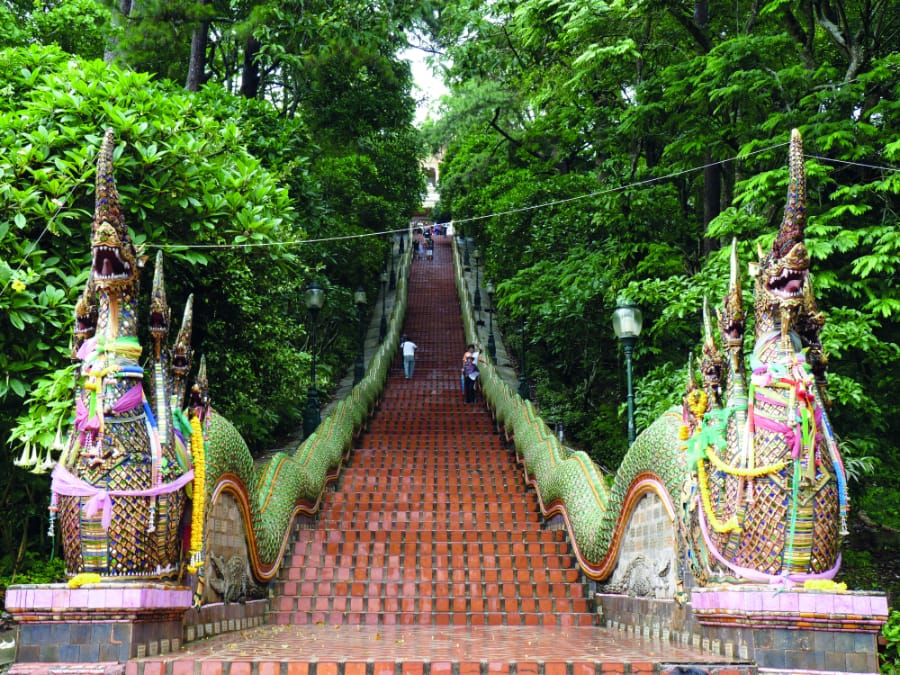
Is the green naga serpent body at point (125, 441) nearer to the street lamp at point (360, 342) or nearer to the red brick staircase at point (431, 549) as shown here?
the red brick staircase at point (431, 549)

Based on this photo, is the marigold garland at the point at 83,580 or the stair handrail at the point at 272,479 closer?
the marigold garland at the point at 83,580

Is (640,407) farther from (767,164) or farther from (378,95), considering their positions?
(378,95)

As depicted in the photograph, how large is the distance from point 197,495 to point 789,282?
15.1ft

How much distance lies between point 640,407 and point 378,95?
12080 millimetres

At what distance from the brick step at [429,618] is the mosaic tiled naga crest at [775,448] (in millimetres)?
2772

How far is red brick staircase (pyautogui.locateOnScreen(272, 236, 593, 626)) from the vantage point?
886 centimetres

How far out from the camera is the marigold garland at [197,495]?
626 cm

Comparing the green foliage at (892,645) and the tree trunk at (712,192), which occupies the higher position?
the tree trunk at (712,192)

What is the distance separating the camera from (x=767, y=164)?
1054cm

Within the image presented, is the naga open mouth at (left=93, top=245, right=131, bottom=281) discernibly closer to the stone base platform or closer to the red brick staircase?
the red brick staircase

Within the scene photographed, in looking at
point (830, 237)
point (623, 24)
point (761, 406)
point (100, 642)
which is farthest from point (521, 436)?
point (100, 642)

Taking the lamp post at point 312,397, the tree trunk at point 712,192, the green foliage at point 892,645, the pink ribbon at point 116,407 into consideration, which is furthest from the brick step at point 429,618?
the tree trunk at point 712,192

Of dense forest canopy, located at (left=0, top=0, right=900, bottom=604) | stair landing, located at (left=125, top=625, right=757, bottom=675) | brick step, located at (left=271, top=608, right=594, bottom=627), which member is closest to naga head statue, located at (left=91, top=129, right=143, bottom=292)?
dense forest canopy, located at (left=0, top=0, right=900, bottom=604)

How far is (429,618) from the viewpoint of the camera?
871 centimetres
